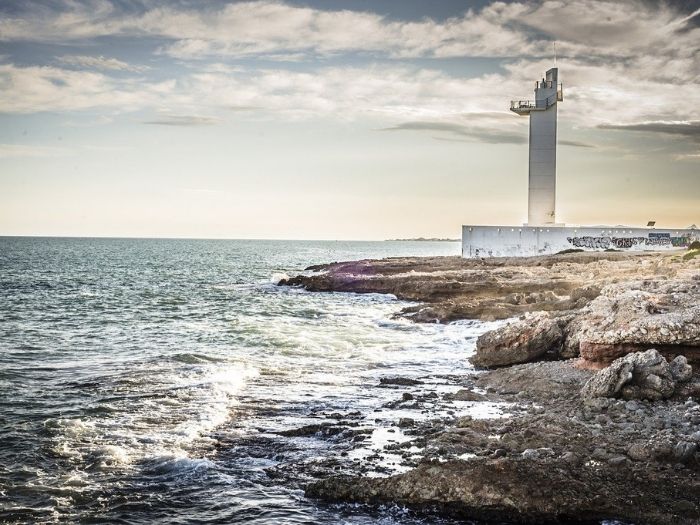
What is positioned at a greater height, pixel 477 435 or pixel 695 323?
pixel 695 323

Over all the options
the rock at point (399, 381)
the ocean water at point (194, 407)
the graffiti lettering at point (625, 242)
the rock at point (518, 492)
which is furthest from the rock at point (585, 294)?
the graffiti lettering at point (625, 242)

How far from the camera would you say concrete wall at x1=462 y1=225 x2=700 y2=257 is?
50812mm

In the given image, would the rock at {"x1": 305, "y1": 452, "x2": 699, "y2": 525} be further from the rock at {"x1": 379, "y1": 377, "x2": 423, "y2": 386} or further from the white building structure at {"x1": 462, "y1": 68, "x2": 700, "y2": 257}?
the white building structure at {"x1": 462, "y1": 68, "x2": 700, "y2": 257}

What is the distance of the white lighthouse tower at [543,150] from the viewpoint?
50.8 metres

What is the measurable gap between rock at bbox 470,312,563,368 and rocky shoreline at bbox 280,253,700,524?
0.03m

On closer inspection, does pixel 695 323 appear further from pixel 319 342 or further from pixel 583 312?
pixel 319 342

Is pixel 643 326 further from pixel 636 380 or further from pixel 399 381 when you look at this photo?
pixel 399 381

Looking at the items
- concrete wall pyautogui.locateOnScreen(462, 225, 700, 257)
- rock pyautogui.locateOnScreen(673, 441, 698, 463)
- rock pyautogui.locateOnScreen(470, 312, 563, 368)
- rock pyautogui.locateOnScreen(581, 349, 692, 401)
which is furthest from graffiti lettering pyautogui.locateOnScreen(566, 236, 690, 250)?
rock pyautogui.locateOnScreen(673, 441, 698, 463)

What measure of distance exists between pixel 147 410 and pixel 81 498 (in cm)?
415

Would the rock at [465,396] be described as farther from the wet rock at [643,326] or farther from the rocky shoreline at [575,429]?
the wet rock at [643,326]

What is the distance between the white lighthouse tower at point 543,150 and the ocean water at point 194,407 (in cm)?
2748

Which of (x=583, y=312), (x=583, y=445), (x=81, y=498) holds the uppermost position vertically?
A: (x=583, y=312)

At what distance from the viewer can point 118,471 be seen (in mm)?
9141

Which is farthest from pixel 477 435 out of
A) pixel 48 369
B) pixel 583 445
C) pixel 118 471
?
pixel 48 369
